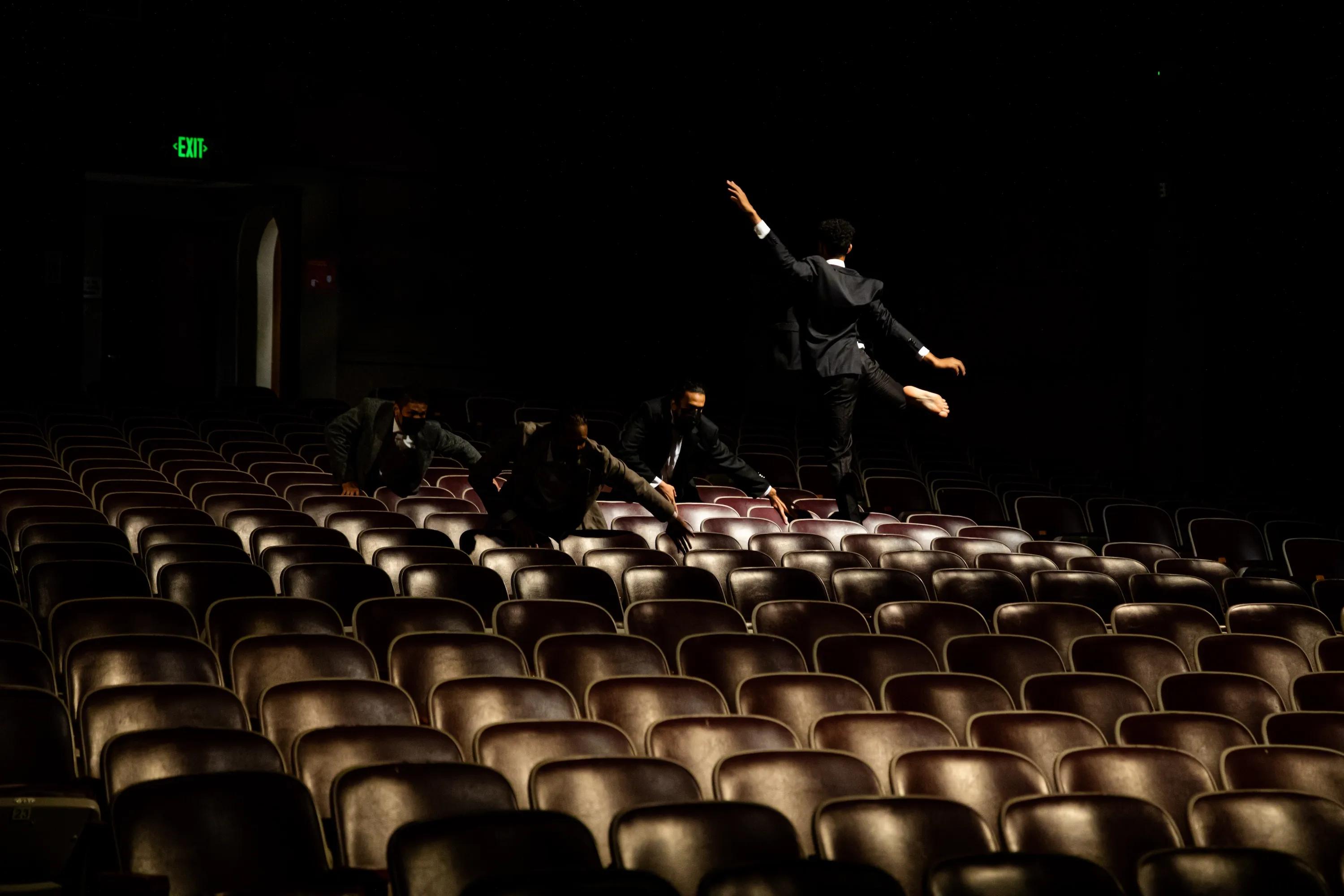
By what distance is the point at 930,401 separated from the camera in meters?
5.23

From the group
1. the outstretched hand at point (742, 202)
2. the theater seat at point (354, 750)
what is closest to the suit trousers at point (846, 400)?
the outstretched hand at point (742, 202)

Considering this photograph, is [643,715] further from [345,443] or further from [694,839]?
[345,443]

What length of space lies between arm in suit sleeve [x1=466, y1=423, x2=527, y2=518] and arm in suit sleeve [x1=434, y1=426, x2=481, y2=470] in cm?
65

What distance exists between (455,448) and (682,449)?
974mm

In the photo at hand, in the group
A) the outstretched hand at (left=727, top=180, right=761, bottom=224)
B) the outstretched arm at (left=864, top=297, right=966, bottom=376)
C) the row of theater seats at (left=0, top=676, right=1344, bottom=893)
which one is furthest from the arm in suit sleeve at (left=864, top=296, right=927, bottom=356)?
the row of theater seats at (left=0, top=676, right=1344, bottom=893)

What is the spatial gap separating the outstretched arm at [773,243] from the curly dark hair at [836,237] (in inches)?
4.7

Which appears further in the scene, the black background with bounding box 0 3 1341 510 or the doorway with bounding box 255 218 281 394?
the doorway with bounding box 255 218 281 394

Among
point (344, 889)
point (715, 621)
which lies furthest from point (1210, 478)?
point (344, 889)

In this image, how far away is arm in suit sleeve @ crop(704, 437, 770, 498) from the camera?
5.93 m

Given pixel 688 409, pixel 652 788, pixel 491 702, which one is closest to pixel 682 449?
pixel 688 409

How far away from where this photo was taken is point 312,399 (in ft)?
32.7

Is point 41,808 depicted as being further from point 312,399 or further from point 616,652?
point 312,399

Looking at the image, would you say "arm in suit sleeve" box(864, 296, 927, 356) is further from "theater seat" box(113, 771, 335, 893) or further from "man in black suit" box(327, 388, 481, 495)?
"theater seat" box(113, 771, 335, 893)

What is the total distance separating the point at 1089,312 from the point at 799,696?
6638 millimetres
